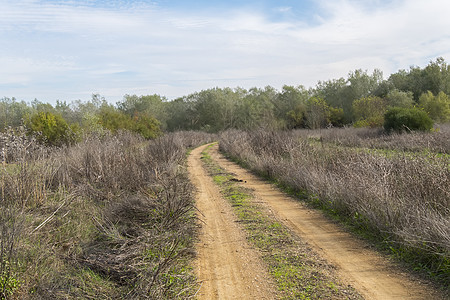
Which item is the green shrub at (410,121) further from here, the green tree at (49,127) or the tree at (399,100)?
the green tree at (49,127)

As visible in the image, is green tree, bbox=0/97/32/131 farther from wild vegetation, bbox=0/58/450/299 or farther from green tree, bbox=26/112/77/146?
wild vegetation, bbox=0/58/450/299

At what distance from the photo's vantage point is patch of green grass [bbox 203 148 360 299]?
438cm

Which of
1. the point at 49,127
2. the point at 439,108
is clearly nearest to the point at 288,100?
the point at 439,108

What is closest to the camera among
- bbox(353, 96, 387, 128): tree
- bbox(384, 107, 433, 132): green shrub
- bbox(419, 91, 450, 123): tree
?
bbox(384, 107, 433, 132): green shrub

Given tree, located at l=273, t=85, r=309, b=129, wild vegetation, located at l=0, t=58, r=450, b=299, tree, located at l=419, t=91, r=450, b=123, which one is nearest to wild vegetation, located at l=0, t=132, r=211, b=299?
wild vegetation, located at l=0, t=58, r=450, b=299

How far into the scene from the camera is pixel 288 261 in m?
5.38

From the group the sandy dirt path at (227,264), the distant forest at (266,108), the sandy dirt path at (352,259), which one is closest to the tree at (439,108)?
the distant forest at (266,108)

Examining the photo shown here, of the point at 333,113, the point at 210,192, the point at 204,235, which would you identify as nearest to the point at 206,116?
the point at 333,113

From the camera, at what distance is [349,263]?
5238 millimetres

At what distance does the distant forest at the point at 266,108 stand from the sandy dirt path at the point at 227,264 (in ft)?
45.5

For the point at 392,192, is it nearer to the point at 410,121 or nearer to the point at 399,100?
the point at 410,121

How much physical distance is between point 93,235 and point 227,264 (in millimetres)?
2780

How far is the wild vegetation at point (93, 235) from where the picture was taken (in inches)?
169

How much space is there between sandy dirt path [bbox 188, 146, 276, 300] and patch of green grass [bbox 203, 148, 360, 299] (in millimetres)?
191
